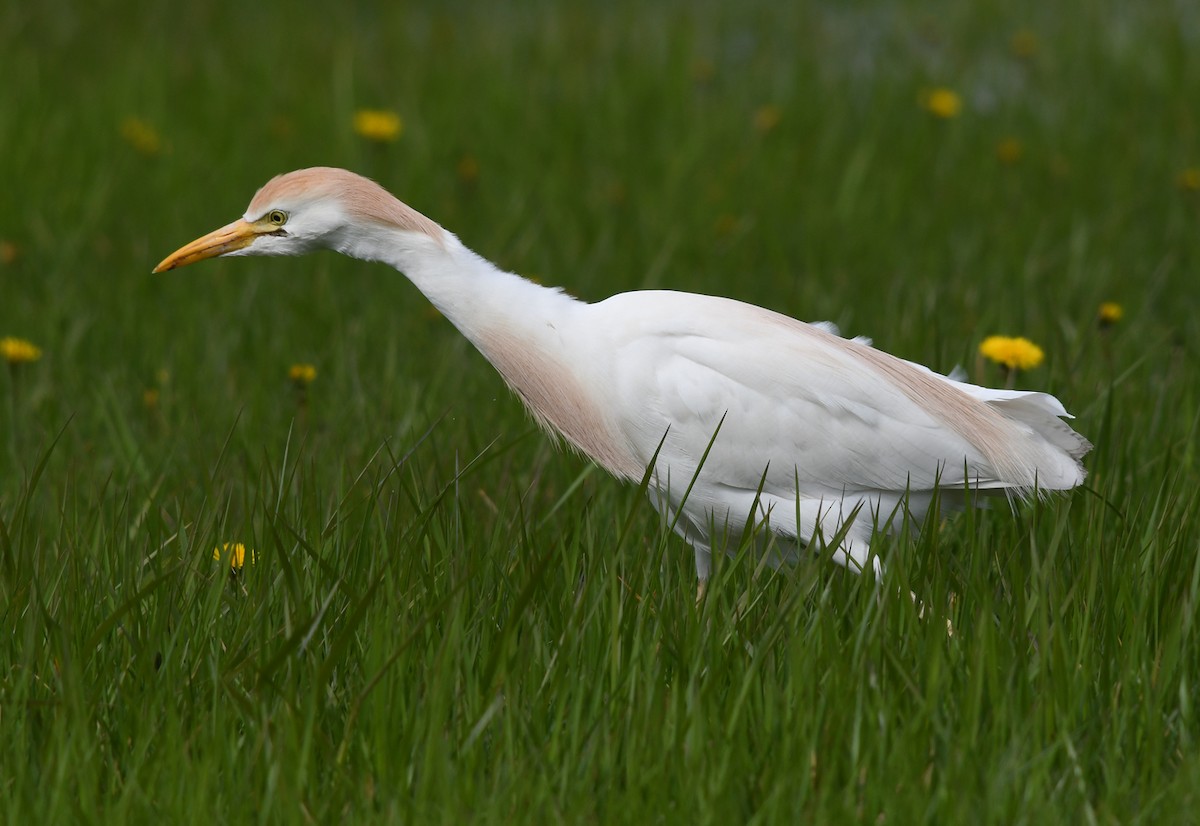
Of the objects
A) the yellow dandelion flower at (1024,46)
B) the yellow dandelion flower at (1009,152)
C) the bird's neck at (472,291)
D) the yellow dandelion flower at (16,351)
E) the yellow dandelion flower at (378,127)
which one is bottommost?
the yellow dandelion flower at (16,351)

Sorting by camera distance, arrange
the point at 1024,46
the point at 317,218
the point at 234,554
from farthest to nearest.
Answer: the point at 1024,46 → the point at 317,218 → the point at 234,554

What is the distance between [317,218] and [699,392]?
0.90 meters

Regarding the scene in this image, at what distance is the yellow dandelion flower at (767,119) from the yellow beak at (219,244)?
15.0ft

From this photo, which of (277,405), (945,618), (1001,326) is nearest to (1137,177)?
(1001,326)

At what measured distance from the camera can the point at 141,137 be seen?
23.7 feet

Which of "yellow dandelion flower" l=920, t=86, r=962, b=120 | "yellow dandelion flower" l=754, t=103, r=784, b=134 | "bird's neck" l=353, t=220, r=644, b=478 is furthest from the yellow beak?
"yellow dandelion flower" l=920, t=86, r=962, b=120

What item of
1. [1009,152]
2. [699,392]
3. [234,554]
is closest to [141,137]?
[1009,152]

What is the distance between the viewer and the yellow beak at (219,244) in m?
3.40

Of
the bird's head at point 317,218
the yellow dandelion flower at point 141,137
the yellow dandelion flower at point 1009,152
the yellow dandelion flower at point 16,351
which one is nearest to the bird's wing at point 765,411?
the bird's head at point 317,218

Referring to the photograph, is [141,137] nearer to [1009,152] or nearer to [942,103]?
[942,103]

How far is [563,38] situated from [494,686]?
23.0ft

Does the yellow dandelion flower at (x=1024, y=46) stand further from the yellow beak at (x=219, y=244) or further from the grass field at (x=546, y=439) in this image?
the yellow beak at (x=219, y=244)

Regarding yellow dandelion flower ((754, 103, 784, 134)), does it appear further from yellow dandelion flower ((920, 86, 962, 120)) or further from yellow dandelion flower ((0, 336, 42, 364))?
yellow dandelion flower ((0, 336, 42, 364))

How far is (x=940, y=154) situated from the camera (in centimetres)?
756
